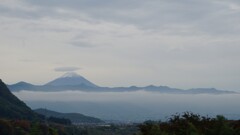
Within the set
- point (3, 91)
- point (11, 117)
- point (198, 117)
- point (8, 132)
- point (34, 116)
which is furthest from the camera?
point (3, 91)

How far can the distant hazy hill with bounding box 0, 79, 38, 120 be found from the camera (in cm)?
7969

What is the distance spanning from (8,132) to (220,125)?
37.8 meters

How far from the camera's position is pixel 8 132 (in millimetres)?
49938

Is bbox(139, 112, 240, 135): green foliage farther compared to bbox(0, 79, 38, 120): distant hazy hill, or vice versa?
bbox(0, 79, 38, 120): distant hazy hill

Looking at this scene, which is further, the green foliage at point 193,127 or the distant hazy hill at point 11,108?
the distant hazy hill at point 11,108

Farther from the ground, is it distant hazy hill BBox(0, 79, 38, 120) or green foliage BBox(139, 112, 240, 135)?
distant hazy hill BBox(0, 79, 38, 120)

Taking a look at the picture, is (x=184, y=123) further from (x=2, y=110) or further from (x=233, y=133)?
(x=2, y=110)

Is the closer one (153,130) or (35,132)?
(153,130)

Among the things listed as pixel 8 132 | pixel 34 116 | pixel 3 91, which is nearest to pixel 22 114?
pixel 34 116

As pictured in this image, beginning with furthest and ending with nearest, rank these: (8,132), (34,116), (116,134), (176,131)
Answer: (34,116), (116,134), (8,132), (176,131)

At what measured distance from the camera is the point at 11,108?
83.1 metres

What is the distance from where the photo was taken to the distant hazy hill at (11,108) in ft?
261

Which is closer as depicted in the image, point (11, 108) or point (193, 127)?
point (193, 127)

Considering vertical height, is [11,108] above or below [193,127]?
above
